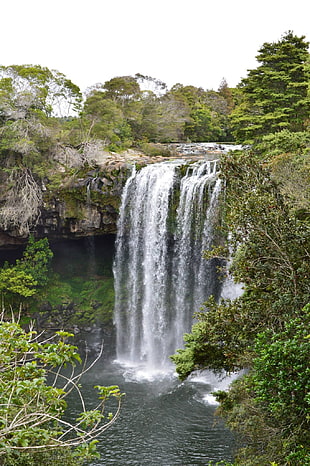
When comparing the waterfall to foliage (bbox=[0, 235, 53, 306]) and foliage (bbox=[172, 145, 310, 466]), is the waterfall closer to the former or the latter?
foliage (bbox=[0, 235, 53, 306])

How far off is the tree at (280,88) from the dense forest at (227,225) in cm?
6

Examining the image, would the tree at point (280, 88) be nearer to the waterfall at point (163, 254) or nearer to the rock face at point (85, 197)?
the waterfall at point (163, 254)

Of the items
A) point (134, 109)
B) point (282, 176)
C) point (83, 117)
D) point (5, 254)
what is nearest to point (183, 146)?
point (134, 109)

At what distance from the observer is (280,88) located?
1872 centimetres

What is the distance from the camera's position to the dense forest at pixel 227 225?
5.64m

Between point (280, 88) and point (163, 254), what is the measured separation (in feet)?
30.2

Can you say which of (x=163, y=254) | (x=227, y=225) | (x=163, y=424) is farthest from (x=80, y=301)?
(x=227, y=225)

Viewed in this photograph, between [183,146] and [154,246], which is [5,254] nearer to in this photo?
[154,246]

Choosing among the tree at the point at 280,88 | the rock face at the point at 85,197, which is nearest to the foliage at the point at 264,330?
the tree at the point at 280,88

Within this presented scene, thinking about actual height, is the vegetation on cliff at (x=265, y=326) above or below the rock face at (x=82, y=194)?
below

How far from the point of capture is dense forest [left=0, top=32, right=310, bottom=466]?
18.5ft

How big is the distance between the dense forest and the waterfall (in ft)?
5.53

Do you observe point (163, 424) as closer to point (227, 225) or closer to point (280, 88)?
point (227, 225)

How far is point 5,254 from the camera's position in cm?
2102
